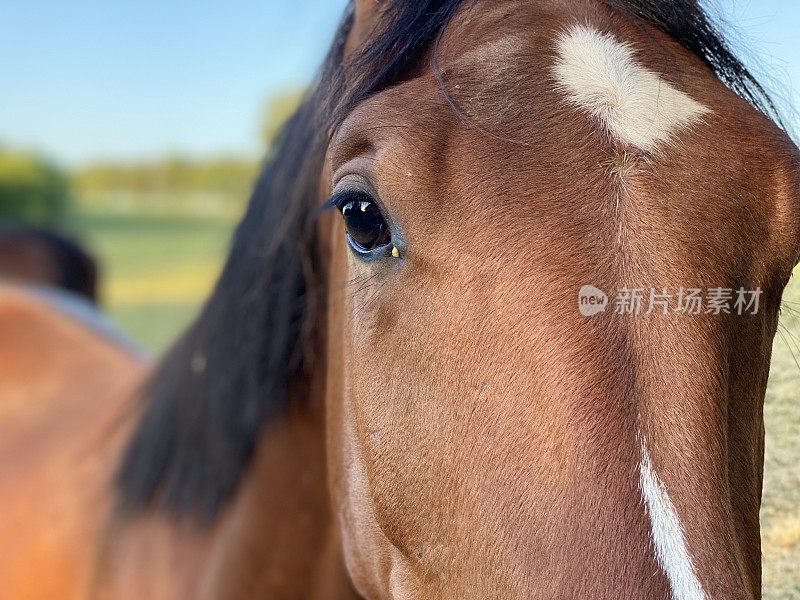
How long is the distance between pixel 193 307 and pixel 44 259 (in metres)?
4.44

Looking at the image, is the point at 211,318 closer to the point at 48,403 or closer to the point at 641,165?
the point at 641,165

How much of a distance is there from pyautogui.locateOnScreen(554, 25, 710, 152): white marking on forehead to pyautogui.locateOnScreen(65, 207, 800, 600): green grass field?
36 centimetres

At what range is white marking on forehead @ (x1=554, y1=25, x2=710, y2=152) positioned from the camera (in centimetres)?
79

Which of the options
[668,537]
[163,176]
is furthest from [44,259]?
[163,176]

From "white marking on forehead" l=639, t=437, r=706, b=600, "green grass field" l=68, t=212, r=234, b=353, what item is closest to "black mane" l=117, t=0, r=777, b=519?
"white marking on forehead" l=639, t=437, r=706, b=600

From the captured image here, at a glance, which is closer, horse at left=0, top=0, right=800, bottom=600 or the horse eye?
horse at left=0, top=0, right=800, bottom=600

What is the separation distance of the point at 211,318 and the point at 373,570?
64 centimetres

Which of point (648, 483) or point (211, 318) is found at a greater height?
point (211, 318)

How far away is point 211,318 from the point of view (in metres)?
1.44

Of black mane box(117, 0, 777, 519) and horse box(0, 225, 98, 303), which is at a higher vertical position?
horse box(0, 225, 98, 303)

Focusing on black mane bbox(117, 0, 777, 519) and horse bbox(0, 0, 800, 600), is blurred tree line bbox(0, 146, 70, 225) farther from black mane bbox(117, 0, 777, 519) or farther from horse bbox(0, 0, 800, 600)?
horse bbox(0, 0, 800, 600)

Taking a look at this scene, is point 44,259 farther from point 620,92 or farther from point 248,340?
point 620,92

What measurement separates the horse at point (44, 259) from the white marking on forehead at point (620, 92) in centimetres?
343

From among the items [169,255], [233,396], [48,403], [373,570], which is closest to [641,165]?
[373,570]
